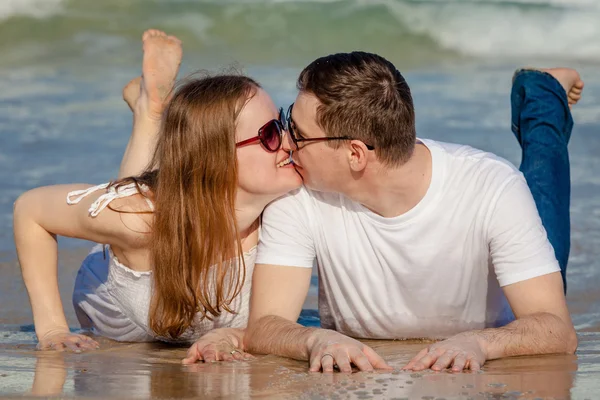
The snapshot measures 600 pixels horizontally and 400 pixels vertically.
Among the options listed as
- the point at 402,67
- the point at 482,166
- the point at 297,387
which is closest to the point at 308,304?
the point at 482,166

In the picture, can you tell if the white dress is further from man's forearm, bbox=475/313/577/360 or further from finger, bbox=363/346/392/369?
man's forearm, bbox=475/313/577/360

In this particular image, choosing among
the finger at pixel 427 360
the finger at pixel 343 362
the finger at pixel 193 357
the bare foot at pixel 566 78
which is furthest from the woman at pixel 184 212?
the bare foot at pixel 566 78

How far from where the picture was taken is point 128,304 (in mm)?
4324

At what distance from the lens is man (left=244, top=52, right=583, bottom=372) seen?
3.68m

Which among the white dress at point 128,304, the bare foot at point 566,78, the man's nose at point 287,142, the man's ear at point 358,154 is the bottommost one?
the white dress at point 128,304

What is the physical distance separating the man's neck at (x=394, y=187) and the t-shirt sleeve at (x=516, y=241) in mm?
328

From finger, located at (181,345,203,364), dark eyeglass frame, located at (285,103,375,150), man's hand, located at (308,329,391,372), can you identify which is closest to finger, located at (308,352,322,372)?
man's hand, located at (308,329,391,372)

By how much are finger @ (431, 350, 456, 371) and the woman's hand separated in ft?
5.23

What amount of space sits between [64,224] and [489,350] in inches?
76.6

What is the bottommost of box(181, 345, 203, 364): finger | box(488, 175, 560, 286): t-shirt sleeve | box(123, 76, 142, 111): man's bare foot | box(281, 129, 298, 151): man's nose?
box(181, 345, 203, 364): finger

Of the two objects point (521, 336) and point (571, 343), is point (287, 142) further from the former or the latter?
point (571, 343)

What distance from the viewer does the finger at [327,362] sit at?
10.5ft

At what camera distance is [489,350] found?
3.42 meters

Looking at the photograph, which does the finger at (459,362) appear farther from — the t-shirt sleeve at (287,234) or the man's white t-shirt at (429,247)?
the t-shirt sleeve at (287,234)
